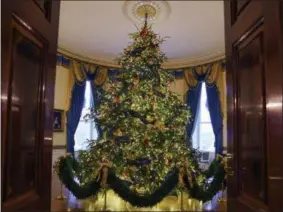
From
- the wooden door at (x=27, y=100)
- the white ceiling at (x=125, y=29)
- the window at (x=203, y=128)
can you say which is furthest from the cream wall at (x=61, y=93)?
the wooden door at (x=27, y=100)

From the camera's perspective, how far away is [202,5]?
392cm

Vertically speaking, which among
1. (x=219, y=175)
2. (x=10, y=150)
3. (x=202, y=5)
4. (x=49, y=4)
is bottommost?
(x=219, y=175)

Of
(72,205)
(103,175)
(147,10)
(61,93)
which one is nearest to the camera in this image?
(103,175)

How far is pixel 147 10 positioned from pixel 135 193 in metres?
2.66

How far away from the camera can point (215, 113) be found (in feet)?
21.6

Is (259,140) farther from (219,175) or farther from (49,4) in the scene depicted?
(219,175)

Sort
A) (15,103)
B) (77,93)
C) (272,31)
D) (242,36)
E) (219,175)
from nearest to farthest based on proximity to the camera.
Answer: (272,31)
(15,103)
(242,36)
(219,175)
(77,93)

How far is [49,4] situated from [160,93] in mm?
3448

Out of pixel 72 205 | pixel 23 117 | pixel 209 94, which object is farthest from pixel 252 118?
pixel 209 94

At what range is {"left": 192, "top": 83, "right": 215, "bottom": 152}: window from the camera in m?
6.84

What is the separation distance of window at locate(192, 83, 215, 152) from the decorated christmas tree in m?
2.08

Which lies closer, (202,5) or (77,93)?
(202,5)

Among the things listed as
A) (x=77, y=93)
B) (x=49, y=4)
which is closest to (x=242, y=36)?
(x=49, y=4)

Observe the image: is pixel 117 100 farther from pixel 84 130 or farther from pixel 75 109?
pixel 84 130
